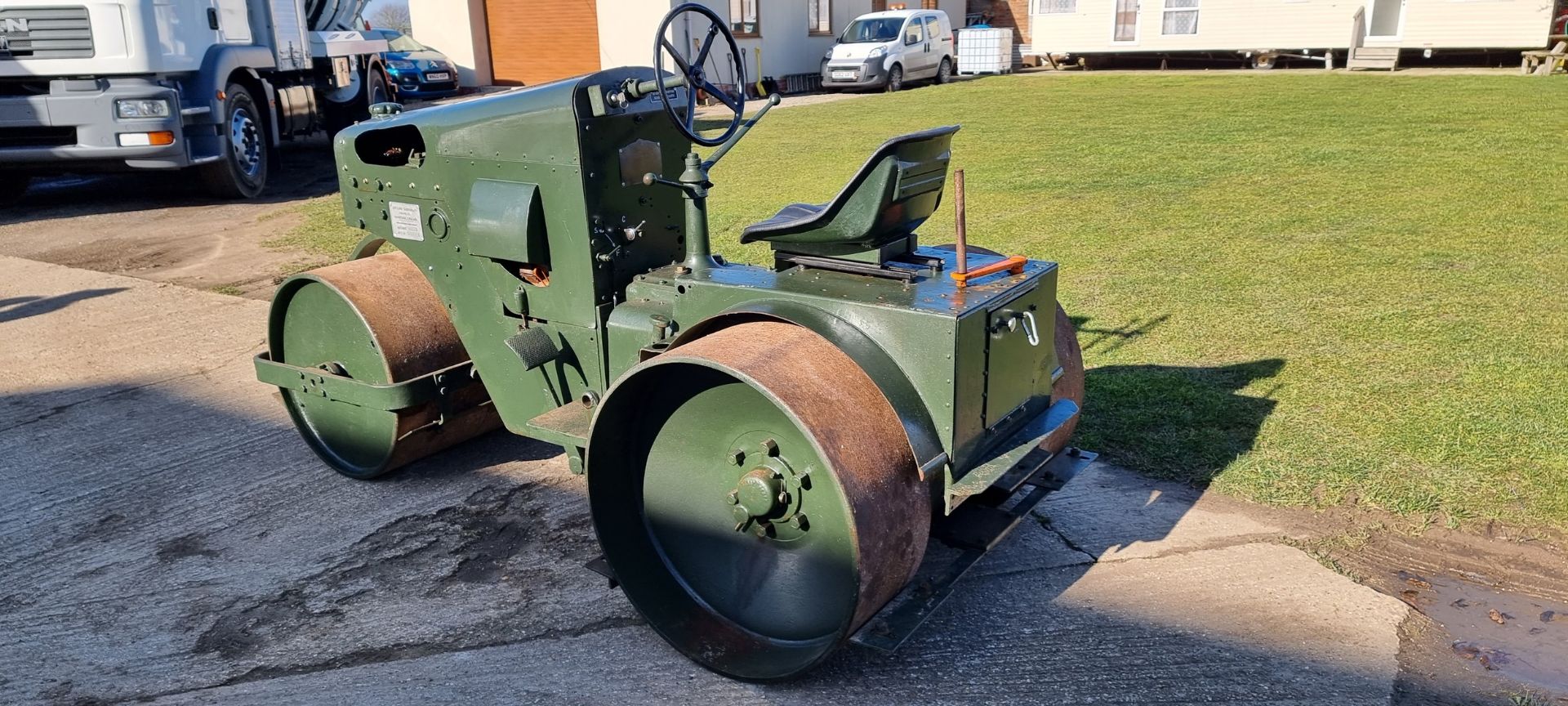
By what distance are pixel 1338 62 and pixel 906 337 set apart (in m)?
22.9

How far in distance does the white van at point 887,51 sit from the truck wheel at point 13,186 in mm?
→ 13619

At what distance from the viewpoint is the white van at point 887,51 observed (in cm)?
2150

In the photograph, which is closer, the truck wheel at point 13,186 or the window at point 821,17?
the truck wheel at point 13,186

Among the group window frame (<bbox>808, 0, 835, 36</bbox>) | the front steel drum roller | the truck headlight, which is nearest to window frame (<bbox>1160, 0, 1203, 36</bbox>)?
window frame (<bbox>808, 0, 835, 36</bbox>)

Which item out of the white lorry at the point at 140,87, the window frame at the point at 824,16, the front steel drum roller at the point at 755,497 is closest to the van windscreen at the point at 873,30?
the window frame at the point at 824,16

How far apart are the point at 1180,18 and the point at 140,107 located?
19841 mm

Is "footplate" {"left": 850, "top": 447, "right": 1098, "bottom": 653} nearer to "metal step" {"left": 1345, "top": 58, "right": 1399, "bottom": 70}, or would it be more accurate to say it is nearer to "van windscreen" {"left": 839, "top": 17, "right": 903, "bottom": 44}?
"van windscreen" {"left": 839, "top": 17, "right": 903, "bottom": 44}

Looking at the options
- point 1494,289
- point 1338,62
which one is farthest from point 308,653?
point 1338,62

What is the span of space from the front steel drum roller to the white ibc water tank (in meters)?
23.1

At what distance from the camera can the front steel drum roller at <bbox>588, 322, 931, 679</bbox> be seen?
2.80 meters

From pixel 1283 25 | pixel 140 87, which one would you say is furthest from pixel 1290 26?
pixel 140 87

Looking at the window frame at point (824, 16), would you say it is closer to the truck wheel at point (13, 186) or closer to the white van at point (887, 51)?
the white van at point (887, 51)

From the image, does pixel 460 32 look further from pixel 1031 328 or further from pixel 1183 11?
pixel 1031 328

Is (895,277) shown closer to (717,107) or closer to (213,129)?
(213,129)
